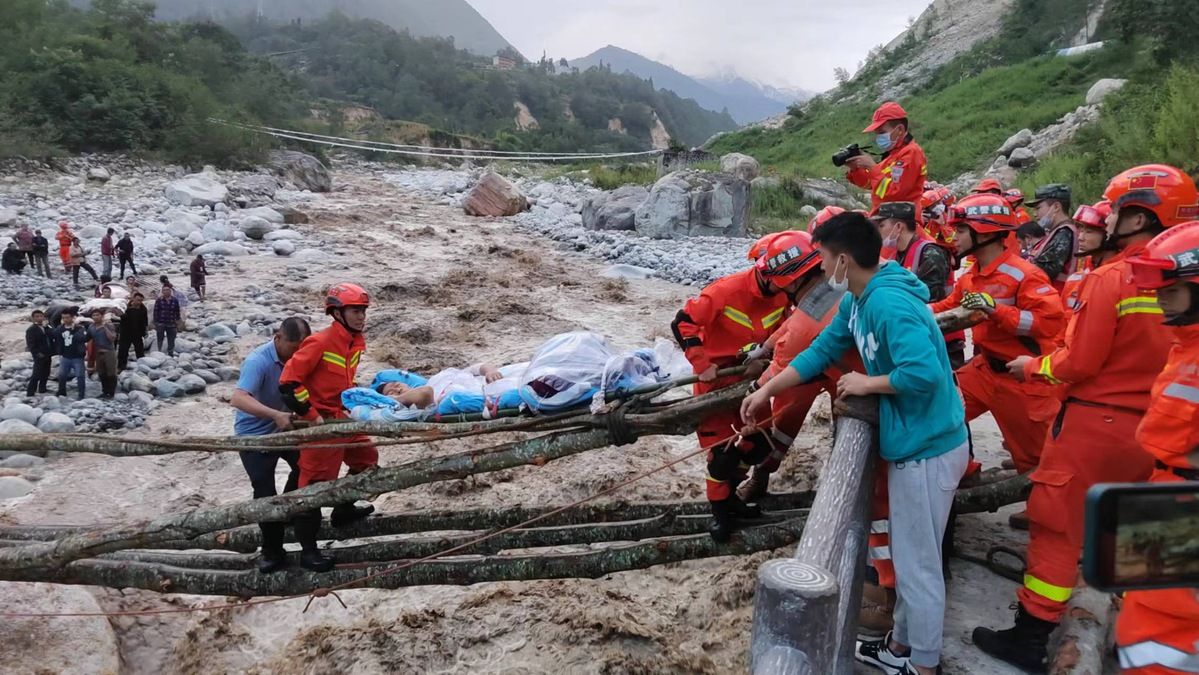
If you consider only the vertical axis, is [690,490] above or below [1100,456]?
below

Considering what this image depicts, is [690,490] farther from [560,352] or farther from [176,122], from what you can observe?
[176,122]

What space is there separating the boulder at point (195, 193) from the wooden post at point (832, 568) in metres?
21.9

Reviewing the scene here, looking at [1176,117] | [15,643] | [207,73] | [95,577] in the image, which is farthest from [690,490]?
[207,73]

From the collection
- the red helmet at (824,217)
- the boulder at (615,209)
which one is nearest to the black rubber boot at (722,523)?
the red helmet at (824,217)

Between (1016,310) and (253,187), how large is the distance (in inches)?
964

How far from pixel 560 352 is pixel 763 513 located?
50.7 inches

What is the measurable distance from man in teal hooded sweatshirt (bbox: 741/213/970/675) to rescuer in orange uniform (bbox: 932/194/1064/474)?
1.24 m

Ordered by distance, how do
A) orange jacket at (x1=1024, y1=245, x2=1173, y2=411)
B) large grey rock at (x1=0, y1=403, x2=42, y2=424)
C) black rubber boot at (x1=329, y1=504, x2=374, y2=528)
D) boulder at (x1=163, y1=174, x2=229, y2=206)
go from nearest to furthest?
orange jacket at (x1=1024, y1=245, x2=1173, y2=411) → black rubber boot at (x1=329, y1=504, x2=374, y2=528) → large grey rock at (x1=0, y1=403, x2=42, y2=424) → boulder at (x1=163, y1=174, x2=229, y2=206)

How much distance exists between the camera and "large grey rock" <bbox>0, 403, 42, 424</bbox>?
734 cm

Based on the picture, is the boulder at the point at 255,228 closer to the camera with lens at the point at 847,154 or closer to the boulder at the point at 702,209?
the boulder at the point at 702,209

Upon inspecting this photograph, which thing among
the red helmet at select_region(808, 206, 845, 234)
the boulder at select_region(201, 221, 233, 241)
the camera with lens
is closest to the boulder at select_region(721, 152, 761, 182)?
the boulder at select_region(201, 221, 233, 241)

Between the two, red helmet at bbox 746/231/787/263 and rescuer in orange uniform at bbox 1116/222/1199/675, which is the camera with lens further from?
rescuer in orange uniform at bbox 1116/222/1199/675

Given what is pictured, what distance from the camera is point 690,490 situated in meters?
5.38

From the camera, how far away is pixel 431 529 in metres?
3.68
